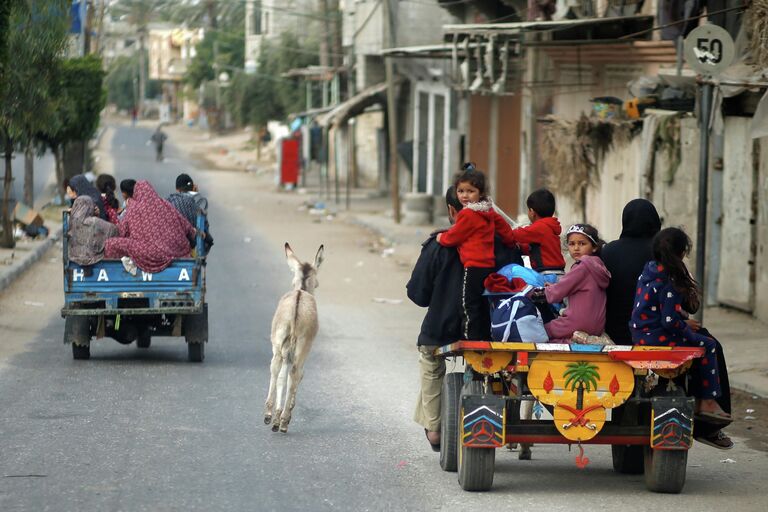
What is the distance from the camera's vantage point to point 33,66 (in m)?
21.9

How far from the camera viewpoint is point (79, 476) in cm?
796

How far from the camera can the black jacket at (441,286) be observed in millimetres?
8055

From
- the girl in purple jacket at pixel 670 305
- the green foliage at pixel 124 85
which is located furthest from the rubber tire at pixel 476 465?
the green foliage at pixel 124 85

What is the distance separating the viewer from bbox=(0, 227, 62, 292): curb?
19.9 metres

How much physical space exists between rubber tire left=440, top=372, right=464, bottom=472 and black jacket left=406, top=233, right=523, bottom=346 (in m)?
0.26

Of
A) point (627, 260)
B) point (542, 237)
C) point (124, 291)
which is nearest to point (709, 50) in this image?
point (542, 237)

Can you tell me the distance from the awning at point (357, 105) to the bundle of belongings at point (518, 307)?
32541 mm

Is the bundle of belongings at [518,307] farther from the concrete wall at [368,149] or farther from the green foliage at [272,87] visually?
the green foliage at [272,87]

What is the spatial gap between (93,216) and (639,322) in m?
6.76

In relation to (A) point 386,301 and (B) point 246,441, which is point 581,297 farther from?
(A) point 386,301

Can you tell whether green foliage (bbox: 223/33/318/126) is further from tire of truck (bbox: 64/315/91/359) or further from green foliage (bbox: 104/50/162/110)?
green foliage (bbox: 104/50/162/110)

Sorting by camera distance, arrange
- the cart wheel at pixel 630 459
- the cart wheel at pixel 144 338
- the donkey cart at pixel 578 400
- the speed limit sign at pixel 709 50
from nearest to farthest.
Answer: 1. the donkey cart at pixel 578 400
2. the cart wheel at pixel 630 459
3. the speed limit sign at pixel 709 50
4. the cart wheel at pixel 144 338

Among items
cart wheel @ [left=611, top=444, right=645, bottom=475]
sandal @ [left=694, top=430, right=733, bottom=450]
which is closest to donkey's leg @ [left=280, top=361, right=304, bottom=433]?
cart wheel @ [left=611, top=444, right=645, bottom=475]

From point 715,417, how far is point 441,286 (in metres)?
1.79
